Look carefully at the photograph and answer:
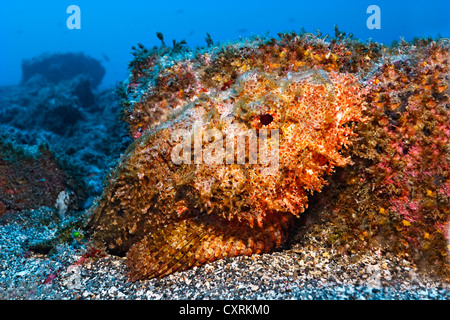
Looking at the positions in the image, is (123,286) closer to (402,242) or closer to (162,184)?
(162,184)

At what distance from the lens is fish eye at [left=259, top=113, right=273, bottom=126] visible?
8.04ft

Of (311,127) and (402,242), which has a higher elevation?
(311,127)

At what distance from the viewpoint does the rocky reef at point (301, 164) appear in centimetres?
244

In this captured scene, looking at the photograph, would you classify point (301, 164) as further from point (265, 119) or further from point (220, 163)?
point (220, 163)

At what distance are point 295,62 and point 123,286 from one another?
306 cm

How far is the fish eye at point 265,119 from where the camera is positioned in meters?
2.45

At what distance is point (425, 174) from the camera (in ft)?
8.07

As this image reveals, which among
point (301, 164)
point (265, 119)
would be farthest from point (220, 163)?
point (301, 164)

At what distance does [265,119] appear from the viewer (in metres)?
2.46

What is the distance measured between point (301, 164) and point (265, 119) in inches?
21.2

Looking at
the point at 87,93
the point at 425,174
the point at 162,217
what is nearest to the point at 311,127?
the point at 425,174

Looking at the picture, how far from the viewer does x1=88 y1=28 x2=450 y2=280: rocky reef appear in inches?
96.0
